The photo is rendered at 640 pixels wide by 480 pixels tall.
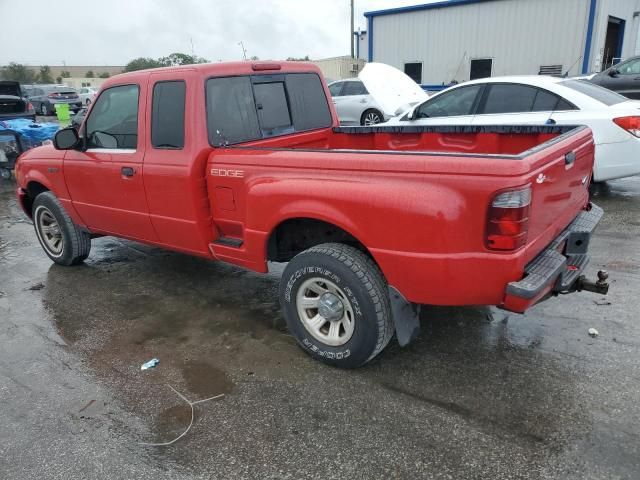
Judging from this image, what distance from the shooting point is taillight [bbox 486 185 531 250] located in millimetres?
2436

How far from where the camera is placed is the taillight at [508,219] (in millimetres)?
2436

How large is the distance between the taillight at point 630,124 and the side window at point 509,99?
1.00 metres

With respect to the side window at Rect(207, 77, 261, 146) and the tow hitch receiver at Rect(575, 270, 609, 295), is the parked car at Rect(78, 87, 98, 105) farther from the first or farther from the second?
the tow hitch receiver at Rect(575, 270, 609, 295)

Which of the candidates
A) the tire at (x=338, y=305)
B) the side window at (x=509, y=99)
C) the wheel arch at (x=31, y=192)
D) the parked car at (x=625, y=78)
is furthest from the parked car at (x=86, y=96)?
the tire at (x=338, y=305)

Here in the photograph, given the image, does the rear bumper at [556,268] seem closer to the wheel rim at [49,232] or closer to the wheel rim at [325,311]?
the wheel rim at [325,311]

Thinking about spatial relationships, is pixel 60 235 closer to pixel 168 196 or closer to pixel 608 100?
pixel 168 196

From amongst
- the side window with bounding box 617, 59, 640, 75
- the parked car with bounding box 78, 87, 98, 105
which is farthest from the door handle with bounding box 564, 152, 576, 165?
the parked car with bounding box 78, 87, 98, 105

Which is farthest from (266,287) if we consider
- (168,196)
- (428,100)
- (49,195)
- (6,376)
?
(428,100)

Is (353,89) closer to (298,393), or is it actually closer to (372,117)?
(372,117)

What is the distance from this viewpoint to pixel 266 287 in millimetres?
4652

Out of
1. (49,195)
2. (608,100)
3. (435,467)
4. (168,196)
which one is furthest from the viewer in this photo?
(608,100)

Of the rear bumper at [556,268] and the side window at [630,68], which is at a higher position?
the side window at [630,68]

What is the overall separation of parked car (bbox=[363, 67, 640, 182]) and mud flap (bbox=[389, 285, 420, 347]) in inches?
155

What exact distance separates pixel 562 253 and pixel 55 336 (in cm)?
372
